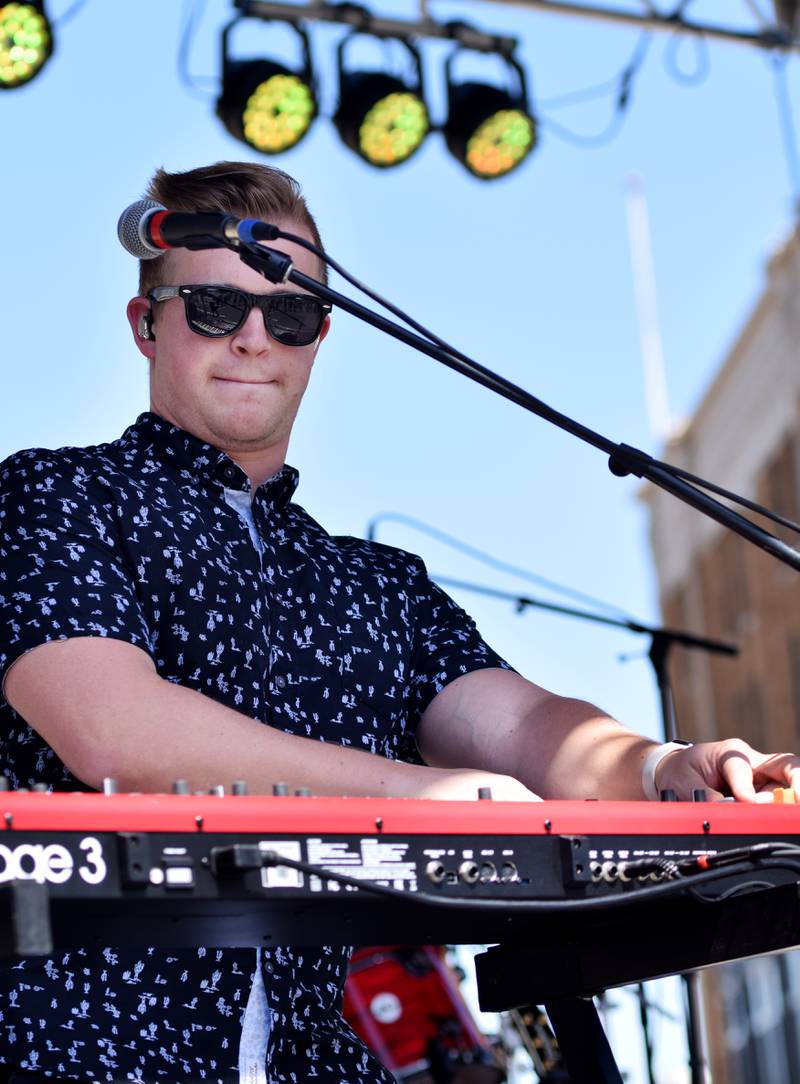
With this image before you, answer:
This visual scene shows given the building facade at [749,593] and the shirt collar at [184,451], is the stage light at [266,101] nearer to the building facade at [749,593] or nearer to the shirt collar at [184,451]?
the shirt collar at [184,451]

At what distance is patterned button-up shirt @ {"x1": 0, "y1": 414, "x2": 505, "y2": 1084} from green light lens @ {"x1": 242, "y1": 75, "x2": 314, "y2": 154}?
12.3 ft

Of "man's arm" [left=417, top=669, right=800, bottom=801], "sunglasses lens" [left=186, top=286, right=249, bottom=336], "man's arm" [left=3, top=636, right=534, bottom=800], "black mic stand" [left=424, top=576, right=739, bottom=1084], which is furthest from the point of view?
"black mic stand" [left=424, top=576, right=739, bottom=1084]

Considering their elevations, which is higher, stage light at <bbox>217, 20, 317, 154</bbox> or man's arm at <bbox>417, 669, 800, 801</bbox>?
stage light at <bbox>217, 20, 317, 154</bbox>

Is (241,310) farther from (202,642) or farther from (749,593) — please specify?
(749,593)

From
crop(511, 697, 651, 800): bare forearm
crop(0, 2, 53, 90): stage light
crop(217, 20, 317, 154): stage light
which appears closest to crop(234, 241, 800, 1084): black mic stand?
crop(511, 697, 651, 800): bare forearm

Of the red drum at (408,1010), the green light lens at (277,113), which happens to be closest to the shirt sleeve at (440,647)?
the red drum at (408,1010)

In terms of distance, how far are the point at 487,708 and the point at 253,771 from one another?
0.74 m

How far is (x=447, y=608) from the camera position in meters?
2.66

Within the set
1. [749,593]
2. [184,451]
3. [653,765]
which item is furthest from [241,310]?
[749,593]

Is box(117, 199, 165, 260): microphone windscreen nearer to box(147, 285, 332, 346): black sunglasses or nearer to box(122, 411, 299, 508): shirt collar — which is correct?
box(147, 285, 332, 346): black sunglasses

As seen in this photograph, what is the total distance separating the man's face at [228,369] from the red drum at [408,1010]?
3.24 m

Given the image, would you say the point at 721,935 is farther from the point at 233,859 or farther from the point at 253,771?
the point at 233,859

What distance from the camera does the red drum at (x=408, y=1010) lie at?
5.31 m

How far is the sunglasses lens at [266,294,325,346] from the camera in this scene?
2324 mm
